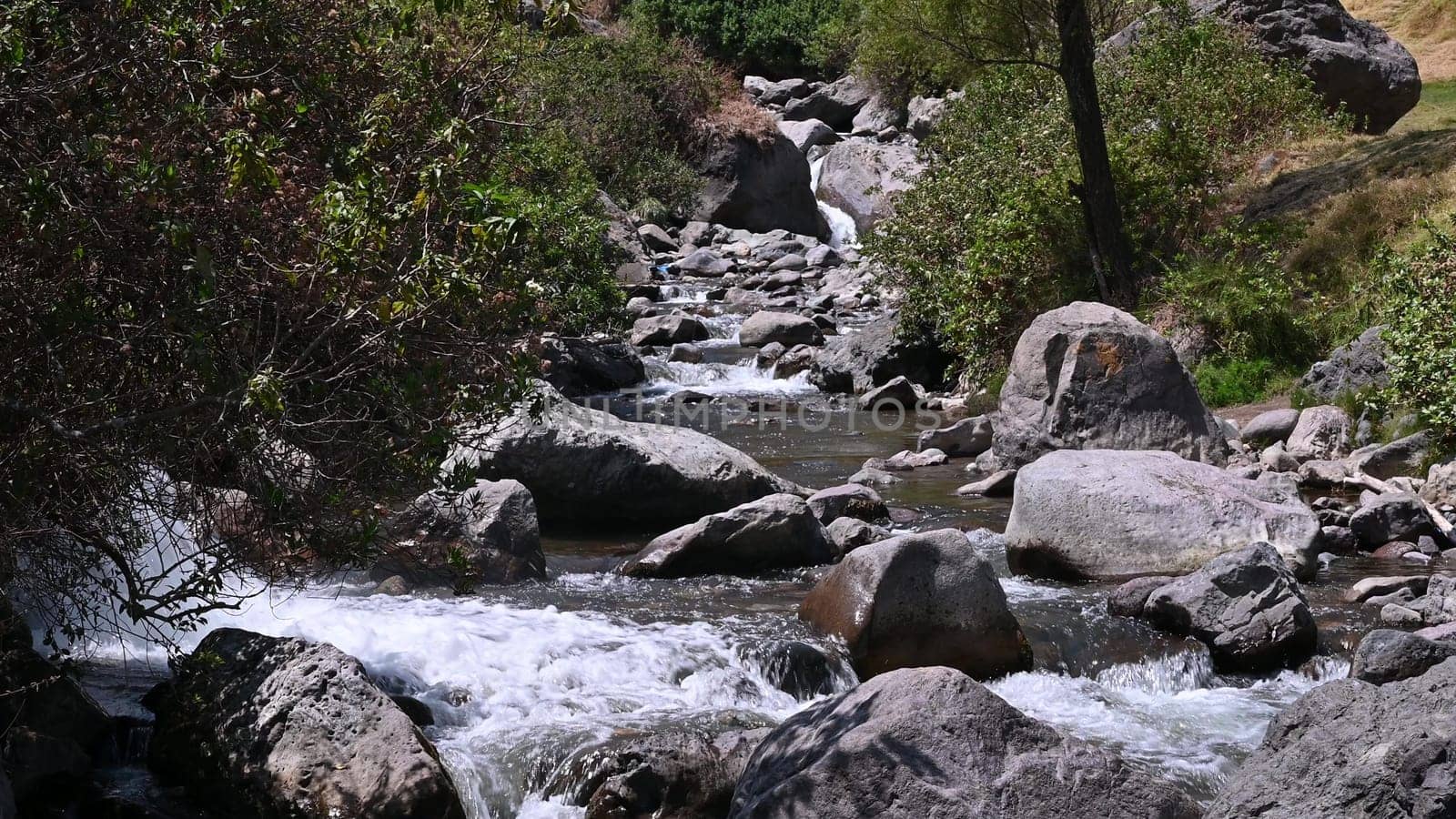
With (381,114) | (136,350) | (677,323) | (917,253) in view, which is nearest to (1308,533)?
(381,114)

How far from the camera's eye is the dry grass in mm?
30062

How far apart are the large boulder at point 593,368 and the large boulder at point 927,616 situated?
10.3 meters

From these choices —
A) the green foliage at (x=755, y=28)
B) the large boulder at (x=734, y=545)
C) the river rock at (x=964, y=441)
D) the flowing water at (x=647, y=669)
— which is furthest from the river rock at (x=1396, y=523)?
the green foliage at (x=755, y=28)

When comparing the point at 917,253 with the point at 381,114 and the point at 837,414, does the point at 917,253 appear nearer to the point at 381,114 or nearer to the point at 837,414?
the point at 837,414

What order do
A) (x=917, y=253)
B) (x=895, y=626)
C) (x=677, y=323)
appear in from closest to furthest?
(x=895, y=626), (x=917, y=253), (x=677, y=323)

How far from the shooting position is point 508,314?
5.77m

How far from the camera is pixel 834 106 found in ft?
126

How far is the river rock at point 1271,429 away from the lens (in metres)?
12.6

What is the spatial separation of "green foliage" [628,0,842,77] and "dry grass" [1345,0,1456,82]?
14.5m

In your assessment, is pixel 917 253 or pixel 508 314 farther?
pixel 917 253

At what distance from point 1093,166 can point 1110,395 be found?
4.52 meters

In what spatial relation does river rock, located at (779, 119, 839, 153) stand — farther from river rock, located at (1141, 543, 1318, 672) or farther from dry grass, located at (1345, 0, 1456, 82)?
river rock, located at (1141, 543, 1318, 672)

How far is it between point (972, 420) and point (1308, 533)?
17.5 ft

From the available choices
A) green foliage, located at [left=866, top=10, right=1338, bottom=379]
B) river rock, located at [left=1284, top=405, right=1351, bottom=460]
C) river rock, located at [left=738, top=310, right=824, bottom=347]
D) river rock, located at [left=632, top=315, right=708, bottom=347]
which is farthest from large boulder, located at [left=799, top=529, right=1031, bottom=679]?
river rock, located at [left=632, top=315, right=708, bottom=347]
